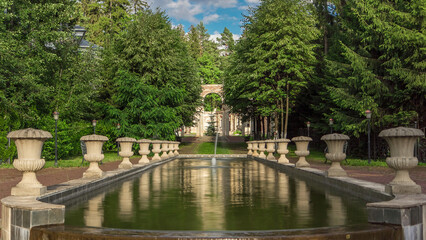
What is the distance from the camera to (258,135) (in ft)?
163

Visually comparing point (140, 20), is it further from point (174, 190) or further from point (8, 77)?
point (174, 190)

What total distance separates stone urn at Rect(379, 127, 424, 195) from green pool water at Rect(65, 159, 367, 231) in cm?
77

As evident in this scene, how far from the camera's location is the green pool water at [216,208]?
5891mm

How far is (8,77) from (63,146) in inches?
257

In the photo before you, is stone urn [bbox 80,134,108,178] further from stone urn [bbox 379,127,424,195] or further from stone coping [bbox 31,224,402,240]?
stone urn [bbox 379,127,424,195]

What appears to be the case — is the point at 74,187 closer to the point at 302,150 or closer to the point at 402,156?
the point at 402,156

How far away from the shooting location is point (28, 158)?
7.41 metres

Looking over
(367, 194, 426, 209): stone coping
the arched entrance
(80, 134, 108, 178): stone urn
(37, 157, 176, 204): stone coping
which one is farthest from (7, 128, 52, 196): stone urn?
the arched entrance

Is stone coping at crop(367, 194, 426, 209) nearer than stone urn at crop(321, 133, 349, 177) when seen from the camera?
Yes

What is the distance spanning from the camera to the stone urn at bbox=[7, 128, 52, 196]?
23.9 ft

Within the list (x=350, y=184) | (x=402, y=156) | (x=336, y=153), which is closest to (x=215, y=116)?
(x=336, y=153)

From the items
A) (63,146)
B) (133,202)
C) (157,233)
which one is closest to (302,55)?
(63,146)

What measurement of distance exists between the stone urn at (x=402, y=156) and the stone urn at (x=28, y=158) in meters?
6.10

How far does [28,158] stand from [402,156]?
259 inches
